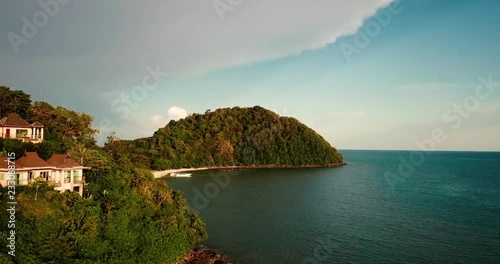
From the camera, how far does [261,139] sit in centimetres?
15775

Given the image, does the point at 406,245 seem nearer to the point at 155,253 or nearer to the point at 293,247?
the point at 293,247

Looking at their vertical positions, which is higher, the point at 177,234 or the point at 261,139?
the point at 261,139

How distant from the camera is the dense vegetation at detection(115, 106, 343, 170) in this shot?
13662 centimetres

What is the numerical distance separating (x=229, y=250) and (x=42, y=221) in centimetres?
1995

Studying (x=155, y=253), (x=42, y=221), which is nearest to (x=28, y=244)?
(x=42, y=221)

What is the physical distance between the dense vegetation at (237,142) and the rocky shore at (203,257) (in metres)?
94.0

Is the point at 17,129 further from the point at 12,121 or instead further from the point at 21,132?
the point at 12,121

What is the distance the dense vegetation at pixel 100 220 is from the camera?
23.3m

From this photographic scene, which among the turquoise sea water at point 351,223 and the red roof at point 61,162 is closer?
the red roof at point 61,162

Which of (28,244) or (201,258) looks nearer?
(28,244)
